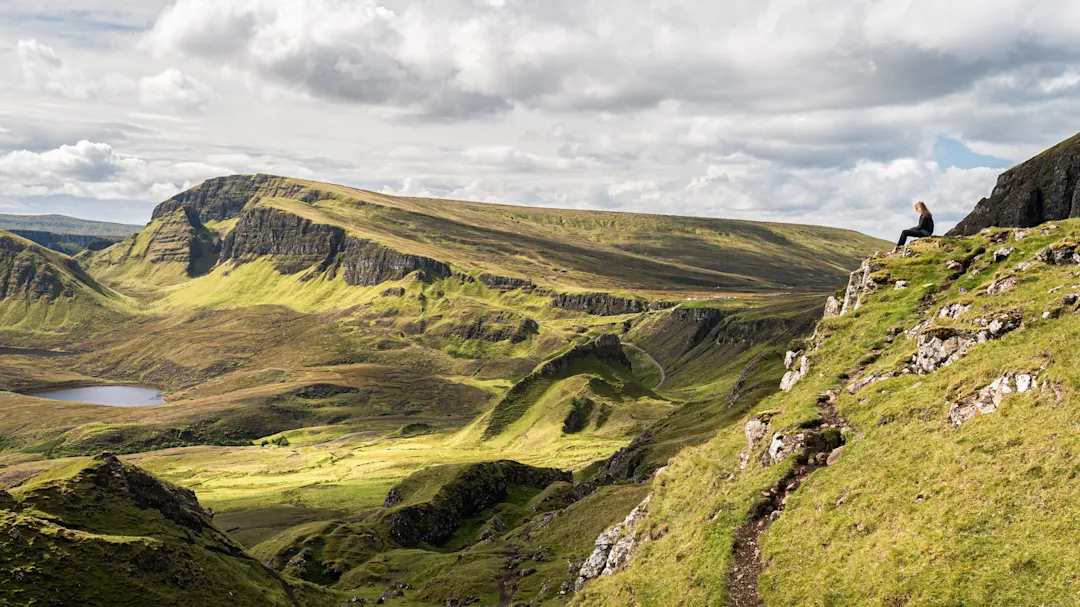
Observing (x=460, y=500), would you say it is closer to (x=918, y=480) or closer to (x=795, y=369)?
(x=795, y=369)

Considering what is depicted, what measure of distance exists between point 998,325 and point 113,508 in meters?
85.5

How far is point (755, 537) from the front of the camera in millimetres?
43875

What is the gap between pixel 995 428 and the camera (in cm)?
3638

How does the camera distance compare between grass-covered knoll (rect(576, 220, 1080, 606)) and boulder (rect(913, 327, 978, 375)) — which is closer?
grass-covered knoll (rect(576, 220, 1080, 606))

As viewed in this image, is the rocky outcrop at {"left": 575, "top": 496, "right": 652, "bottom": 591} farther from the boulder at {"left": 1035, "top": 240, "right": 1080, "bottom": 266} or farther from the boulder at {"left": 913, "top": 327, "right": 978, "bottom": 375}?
the boulder at {"left": 1035, "top": 240, "right": 1080, "bottom": 266}

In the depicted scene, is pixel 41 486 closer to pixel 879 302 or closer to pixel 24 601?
pixel 24 601

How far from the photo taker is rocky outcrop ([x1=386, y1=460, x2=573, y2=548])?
14575 centimetres

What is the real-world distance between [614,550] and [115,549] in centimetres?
4818

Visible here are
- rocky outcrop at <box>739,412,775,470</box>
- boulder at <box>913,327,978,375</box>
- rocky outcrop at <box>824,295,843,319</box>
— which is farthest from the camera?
rocky outcrop at <box>824,295,843,319</box>

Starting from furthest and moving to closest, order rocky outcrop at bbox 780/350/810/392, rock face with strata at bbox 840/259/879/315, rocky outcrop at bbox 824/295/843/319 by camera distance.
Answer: rocky outcrop at bbox 824/295/843/319 < rock face with strata at bbox 840/259/879/315 < rocky outcrop at bbox 780/350/810/392

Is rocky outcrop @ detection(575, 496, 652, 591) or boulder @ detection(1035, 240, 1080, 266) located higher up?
boulder @ detection(1035, 240, 1080, 266)

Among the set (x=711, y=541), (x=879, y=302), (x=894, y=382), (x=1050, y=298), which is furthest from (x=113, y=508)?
(x=1050, y=298)

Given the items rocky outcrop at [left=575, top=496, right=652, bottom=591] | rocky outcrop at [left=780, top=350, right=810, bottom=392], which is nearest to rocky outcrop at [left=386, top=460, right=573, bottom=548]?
rocky outcrop at [left=575, top=496, right=652, bottom=591]

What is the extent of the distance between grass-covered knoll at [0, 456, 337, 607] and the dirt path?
53.9 m
